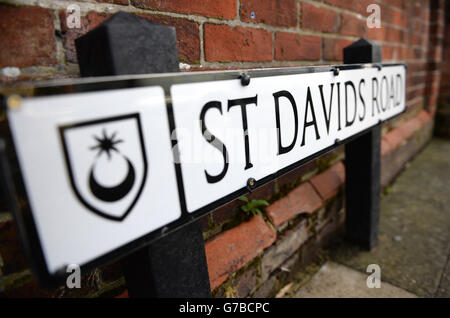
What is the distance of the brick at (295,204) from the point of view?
41.0 inches

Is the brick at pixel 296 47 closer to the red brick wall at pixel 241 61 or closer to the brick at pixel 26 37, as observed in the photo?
the red brick wall at pixel 241 61

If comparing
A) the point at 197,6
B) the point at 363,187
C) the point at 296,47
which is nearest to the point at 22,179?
the point at 197,6

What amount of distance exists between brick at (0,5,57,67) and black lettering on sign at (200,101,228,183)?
1.00 feet

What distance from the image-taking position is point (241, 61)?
85 centimetres

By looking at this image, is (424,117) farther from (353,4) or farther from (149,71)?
(149,71)

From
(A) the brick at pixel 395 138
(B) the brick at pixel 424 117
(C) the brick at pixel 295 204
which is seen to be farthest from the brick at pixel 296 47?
(B) the brick at pixel 424 117

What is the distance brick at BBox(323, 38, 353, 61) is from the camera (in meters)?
1.23

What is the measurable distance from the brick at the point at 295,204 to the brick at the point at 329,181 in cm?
4

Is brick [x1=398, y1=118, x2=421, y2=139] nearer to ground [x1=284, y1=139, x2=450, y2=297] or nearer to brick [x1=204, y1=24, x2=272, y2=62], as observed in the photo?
ground [x1=284, y1=139, x2=450, y2=297]

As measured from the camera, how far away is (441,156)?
8.43 ft

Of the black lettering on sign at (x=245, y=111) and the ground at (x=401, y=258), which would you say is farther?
the ground at (x=401, y=258)

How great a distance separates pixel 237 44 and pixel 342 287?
978 millimetres

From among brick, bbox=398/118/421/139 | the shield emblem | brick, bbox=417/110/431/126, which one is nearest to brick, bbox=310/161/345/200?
the shield emblem
